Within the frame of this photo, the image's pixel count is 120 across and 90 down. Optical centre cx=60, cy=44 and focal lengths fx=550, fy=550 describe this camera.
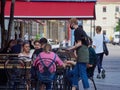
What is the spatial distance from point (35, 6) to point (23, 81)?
8147mm

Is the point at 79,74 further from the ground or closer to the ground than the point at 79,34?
closer to the ground

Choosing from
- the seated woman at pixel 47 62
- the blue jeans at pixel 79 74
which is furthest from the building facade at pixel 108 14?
the seated woman at pixel 47 62

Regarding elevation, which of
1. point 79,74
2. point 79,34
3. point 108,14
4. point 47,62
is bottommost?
point 108,14

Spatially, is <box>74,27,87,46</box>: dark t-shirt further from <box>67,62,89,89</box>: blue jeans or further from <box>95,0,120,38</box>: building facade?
<box>95,0,120,38</box>: building facade

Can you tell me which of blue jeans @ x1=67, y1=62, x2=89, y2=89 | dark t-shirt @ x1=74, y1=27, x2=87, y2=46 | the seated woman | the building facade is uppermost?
dark t-shirt @ x1=74, y1=27, x2=87, y2=46

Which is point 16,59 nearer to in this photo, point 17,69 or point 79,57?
point 17,69

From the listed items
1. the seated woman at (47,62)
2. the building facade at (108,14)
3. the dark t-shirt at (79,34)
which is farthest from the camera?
the building facade at (108,14)

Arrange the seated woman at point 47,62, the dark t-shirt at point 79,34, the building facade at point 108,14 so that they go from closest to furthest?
the seated woman at point 47,62
the dark t-shirt at point 79,34
the building facade at point 108,14

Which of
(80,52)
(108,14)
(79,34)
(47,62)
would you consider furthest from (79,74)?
(108,14)

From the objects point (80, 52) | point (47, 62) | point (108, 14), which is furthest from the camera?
point (108, 14)

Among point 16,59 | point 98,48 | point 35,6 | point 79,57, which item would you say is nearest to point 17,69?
point 16,59

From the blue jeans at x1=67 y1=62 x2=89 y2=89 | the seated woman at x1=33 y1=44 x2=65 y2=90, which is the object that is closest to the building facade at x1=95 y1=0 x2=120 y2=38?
the blue jeans at x1=67 y1=62 x2=89 y2=89

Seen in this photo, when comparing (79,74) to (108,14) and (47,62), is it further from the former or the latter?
(108,14)

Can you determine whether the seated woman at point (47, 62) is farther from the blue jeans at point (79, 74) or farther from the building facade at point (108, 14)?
the building facade at point (108, 14)
